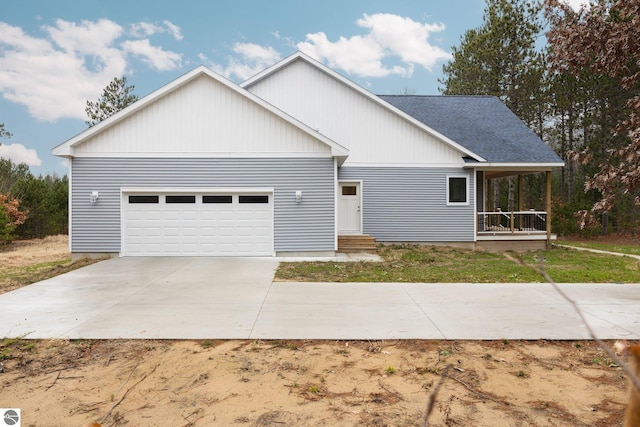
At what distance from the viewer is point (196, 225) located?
44.1 feet

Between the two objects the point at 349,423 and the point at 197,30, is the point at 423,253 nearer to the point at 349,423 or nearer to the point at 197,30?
the point at 349,423

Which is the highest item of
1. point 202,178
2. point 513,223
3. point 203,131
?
point 203,131

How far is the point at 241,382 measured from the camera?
13.7ft

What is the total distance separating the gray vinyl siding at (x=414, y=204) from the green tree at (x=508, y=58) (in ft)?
36.8

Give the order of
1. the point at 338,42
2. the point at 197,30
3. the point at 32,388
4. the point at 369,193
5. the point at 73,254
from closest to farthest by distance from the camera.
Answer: the point at 32,388, the point at 73,254, the point at 369,193, the point at 197,30, the point at 338,42

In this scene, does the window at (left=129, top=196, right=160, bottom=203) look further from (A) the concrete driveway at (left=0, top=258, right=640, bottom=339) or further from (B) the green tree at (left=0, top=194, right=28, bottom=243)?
(B) the green tree at (left=0, top=194, right=28, bottom=243)

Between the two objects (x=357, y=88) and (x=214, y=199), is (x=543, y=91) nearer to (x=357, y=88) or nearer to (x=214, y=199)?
(x=357, y=88)

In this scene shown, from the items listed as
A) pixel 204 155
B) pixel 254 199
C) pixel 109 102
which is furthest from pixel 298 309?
pixel 109 102

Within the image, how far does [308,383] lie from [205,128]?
34.8 ft

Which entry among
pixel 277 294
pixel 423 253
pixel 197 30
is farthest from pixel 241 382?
pixel 197 30

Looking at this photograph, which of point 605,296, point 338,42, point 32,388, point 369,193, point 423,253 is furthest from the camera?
point 338,42

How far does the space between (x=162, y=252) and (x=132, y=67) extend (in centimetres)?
2176

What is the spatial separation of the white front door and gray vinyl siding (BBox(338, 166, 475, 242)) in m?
0.19

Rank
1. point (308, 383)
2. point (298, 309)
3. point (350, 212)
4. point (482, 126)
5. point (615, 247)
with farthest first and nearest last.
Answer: point (615, 247) → point (482, 126) → point (350, 212) → point (298, 309) → point (308, 383)
